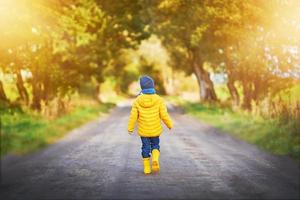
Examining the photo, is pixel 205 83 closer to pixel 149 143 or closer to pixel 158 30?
pixel 158 30

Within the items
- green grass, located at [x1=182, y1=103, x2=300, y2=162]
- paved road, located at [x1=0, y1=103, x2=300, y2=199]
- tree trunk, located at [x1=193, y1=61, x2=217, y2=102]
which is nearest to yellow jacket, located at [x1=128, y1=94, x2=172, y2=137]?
paved road, located at [x1=0, y1=103, x2=300, y2=199]

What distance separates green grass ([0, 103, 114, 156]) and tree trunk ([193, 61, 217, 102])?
57.2ft

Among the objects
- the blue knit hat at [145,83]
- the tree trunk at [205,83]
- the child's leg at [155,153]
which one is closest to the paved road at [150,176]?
the child's leg at [155,153]

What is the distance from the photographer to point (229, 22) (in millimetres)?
26531

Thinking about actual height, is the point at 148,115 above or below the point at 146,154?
above

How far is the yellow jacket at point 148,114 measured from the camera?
11538mm

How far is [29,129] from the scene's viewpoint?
1897cm

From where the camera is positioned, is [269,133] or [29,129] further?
[29,129]

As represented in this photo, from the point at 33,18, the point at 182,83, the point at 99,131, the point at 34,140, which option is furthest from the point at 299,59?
the point at 182,83

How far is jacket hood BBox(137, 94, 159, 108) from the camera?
1165 cm

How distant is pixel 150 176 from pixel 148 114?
1.37m

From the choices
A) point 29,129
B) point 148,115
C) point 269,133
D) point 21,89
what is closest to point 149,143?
point 148,115

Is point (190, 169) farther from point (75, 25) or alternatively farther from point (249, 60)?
point (75, 25)

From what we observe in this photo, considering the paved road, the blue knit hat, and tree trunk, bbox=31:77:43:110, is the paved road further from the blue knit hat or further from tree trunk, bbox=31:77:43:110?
tree trunk, bbox=31:77:43:110
